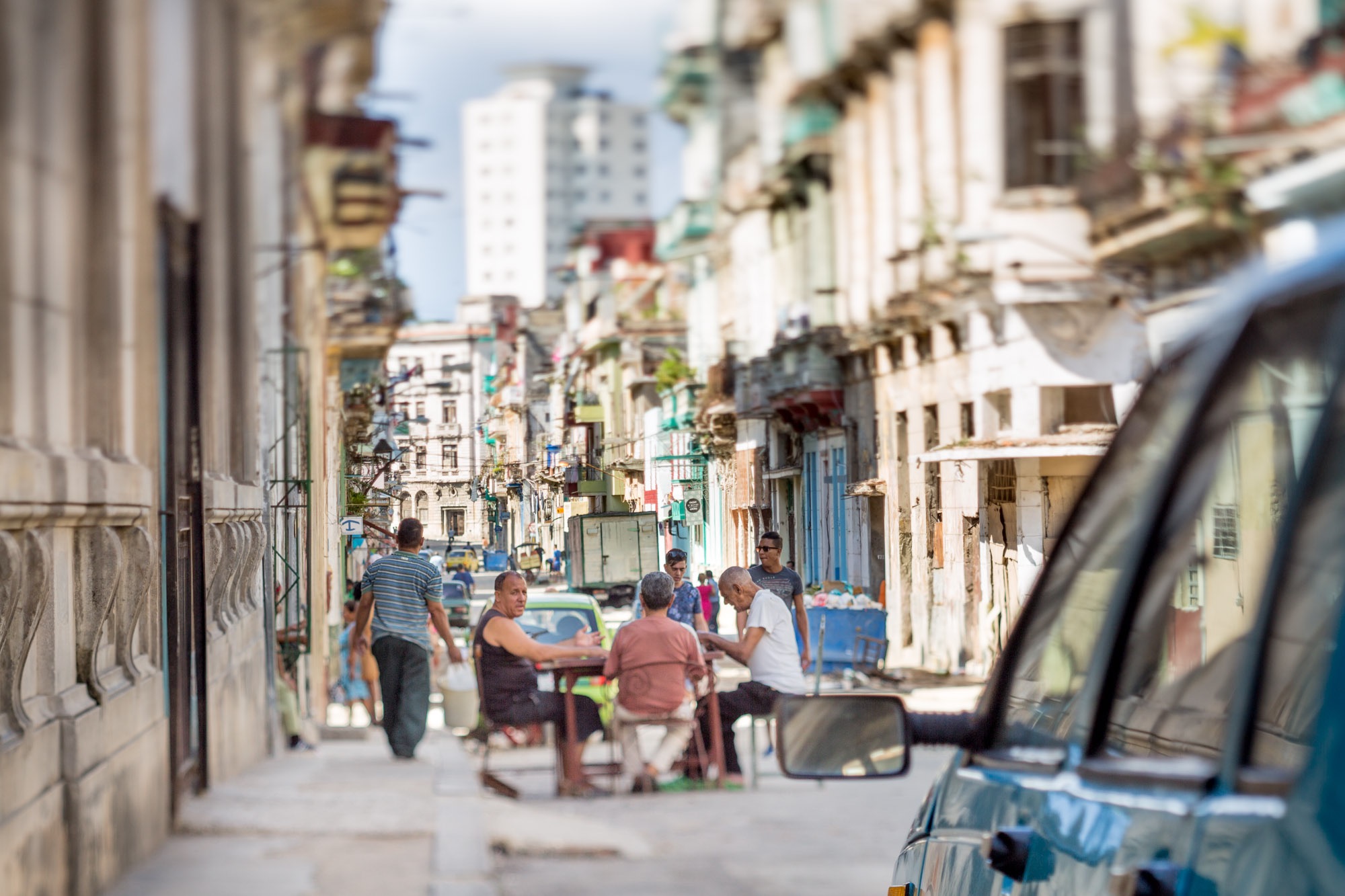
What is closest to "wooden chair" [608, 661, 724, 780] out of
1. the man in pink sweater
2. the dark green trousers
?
the man in pink sweater

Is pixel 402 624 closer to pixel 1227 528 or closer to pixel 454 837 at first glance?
pixel 454 837

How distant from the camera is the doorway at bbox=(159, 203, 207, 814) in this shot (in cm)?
269

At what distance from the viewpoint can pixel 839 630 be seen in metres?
2.89

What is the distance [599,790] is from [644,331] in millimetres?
1344

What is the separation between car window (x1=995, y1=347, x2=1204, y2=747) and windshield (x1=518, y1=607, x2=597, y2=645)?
1128 millimetres

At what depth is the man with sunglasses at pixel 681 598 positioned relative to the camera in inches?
128

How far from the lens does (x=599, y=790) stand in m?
4.18

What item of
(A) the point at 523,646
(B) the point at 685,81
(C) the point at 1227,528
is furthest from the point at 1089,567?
(A) the point at 523,646

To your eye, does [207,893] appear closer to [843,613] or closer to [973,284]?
[843,613]

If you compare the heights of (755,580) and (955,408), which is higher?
(955,408)

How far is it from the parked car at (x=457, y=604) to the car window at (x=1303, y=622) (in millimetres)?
1885

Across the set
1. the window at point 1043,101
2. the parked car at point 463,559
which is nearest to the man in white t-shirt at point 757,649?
the parked car at point 463,559

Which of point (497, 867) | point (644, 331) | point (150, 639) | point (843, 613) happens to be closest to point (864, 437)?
point (843, 613)

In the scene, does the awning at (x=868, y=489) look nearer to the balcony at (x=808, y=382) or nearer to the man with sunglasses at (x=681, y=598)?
the balcony at (x=808, y=382)
